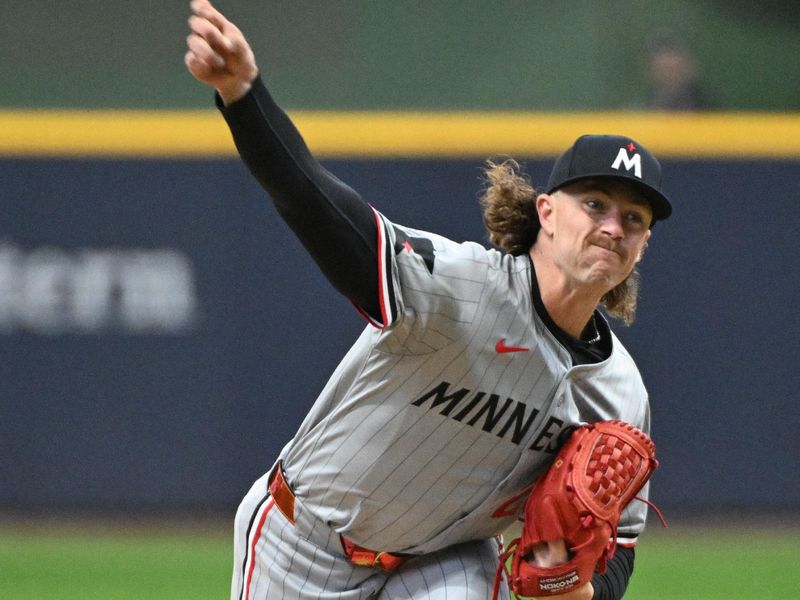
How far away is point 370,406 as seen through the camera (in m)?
3.11

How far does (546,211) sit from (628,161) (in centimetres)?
25

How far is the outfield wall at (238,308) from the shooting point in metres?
6.84

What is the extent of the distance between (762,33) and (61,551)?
204 inches

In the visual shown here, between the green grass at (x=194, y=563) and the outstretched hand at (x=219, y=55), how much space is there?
3.46m

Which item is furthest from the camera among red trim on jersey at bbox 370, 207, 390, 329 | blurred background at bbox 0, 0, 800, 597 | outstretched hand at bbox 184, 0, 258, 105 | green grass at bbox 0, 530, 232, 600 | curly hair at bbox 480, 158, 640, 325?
blurred background at bbox 0, 0, 800, 597

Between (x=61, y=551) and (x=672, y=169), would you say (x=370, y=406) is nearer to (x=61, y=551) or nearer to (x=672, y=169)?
(x=61, y=551)

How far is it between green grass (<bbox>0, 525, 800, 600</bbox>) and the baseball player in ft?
7.80

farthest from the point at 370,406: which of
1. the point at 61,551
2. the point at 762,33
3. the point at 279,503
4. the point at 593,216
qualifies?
the point at 762,33

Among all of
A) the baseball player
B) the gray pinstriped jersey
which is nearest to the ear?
the baseball player

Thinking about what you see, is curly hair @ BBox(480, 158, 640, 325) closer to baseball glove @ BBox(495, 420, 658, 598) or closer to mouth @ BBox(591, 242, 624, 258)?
mouth @ BBox(591, 242, 624, 258)

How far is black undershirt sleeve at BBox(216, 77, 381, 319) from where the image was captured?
2582mm

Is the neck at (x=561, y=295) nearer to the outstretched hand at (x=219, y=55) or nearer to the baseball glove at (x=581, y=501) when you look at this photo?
the baseball glove at (x=581, y=501)

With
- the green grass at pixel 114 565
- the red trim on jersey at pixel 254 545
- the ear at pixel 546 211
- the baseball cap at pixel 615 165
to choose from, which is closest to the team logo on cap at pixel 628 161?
the baseball cap at pixel 615 165

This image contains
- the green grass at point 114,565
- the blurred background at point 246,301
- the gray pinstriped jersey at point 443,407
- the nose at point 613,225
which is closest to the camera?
the gray pinstriped jersey at point 443,407
